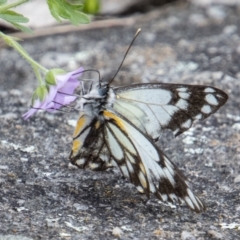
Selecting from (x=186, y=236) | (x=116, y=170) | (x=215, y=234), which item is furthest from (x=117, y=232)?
(x=116, y=170)

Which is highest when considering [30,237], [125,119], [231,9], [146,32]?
[231,9]

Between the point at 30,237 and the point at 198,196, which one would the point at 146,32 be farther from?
the point at 30,237

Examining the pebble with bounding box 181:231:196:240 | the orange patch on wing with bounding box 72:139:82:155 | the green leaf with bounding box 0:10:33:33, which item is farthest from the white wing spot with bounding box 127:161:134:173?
the green leaf with bounding box 0:10:33:33

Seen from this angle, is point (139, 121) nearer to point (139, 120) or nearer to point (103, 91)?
point (139, 120)

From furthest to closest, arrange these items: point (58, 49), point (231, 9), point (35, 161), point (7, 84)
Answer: point (231, 9) < point (58, 49) < point (7, 84) < point (35, 161)

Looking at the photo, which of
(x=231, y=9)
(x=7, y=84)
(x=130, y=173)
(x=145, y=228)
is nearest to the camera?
(x=145, y=228)

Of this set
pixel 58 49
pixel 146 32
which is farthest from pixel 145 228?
pixel 146 32

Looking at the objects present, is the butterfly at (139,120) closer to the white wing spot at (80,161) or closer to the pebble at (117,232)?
the white wing spot at (80,161)
